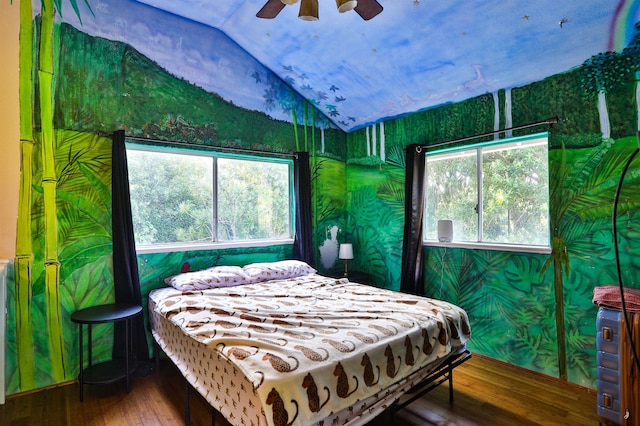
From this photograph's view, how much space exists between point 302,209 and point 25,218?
2448 mm

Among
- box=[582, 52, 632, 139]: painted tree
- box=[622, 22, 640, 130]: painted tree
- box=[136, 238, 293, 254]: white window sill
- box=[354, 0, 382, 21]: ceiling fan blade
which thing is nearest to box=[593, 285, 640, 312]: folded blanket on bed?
box=[582, 52, 632, 139]: painted tree

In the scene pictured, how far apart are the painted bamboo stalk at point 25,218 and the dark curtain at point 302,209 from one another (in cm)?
235

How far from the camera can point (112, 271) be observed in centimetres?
297

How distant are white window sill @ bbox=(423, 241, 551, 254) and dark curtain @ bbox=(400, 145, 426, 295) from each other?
17cm

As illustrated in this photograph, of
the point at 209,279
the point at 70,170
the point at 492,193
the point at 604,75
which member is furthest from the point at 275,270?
the point at 604,75

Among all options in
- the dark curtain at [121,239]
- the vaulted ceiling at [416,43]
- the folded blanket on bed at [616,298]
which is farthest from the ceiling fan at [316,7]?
the folded blanket on bed at [616,298]

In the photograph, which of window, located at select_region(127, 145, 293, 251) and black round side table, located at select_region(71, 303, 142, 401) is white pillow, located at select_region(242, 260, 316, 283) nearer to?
window, located at select_region(127, 145, 293, 251)

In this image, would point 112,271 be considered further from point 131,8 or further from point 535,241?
point 535,241

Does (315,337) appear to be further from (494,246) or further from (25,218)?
(25,218)

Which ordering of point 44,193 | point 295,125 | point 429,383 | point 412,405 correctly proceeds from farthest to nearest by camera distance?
1. point 295,125
2. point 44,193
3. point 412,405
4. point 429,383

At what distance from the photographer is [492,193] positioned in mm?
3271

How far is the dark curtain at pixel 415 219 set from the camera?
11.8 ft

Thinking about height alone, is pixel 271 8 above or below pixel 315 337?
above

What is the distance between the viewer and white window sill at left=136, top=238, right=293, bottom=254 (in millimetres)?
3156
